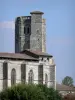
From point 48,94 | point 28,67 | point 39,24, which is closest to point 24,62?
point 28,67

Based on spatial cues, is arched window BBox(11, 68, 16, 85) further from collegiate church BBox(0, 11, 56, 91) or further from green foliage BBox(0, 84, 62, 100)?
green foliage BBox(0, 84, 62, 100)

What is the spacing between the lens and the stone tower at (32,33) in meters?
140

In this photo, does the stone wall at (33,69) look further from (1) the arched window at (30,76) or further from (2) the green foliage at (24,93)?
(2) the green foliage at (24,93)

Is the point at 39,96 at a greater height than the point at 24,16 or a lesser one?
lesser

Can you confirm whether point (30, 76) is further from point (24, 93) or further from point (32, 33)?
point (32, 33)

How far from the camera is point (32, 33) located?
141 m

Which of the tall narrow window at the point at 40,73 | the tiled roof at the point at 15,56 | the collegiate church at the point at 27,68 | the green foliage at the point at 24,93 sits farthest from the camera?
the tall narrow window at the point at 40,73

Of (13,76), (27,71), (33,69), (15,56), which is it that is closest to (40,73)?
(33,69)

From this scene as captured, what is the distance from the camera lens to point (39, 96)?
82.7 meters

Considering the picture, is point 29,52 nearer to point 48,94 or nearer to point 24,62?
point 24,62

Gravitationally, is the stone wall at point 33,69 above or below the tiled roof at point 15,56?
below

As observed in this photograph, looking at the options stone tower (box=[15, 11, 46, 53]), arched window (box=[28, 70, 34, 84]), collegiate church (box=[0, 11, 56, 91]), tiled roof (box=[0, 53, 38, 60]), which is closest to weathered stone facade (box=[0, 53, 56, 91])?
collegiate church (box=[0, 11, 56, 91])

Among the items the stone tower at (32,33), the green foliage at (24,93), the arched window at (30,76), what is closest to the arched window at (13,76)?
the arched window at (30,76)

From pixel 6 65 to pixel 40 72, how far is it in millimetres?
7474
